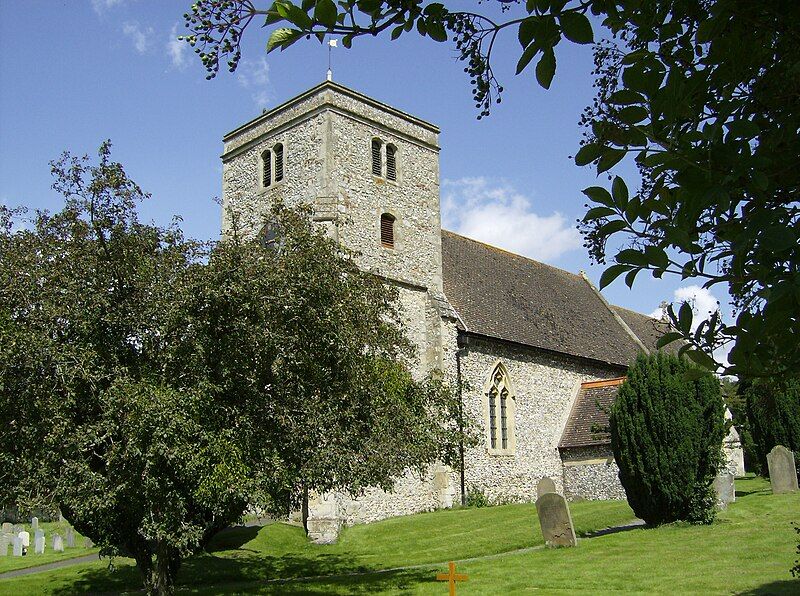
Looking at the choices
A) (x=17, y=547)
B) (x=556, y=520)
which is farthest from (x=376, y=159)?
(x=17, y=547)

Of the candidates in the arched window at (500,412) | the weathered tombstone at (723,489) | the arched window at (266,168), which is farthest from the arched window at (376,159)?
the weathered tombstone at (723,489)

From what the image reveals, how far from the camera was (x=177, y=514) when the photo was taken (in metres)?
9.12

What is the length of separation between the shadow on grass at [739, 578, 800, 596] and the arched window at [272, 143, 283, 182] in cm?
1755

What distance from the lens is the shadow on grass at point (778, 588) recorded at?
29.8 ft

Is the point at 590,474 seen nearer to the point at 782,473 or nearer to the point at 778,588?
Result: the point at 782,473

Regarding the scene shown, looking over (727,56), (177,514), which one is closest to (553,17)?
(727,56)

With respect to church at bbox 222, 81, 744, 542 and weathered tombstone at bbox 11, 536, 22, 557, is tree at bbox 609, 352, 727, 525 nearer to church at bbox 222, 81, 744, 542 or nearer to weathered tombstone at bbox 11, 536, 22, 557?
church at bbox 222, 81, 744, 542

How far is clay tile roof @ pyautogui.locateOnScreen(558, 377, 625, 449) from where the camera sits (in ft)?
83.1

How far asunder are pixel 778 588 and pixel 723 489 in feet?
28.2

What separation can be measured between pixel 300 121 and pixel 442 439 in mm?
12873

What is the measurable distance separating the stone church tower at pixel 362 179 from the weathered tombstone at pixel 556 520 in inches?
316

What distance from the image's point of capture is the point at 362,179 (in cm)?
2247

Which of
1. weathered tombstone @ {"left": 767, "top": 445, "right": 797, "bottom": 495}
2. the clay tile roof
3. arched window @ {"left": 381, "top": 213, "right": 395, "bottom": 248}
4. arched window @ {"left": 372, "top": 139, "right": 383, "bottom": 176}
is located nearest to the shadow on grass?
weathered tombstone @ {"left": 767, "top": 445, "right": 797, "bottom": 495}

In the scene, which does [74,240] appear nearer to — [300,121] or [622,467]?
[622,467]
